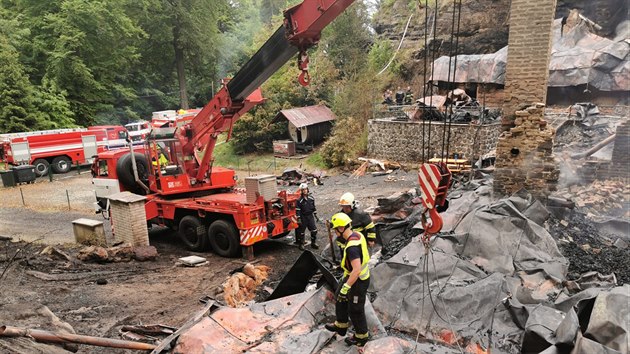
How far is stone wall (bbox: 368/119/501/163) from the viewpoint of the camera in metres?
17.0

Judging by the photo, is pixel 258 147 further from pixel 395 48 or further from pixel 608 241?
pixel 608 241

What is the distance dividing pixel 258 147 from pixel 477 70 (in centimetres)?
1296

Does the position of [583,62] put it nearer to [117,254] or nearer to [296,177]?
[296,177]

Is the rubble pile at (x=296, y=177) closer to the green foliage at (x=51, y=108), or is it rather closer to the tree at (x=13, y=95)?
the green foliage at (x=51, y=108)

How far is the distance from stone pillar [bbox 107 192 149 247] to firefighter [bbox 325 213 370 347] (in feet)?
20.4

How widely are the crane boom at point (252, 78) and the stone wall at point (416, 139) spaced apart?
29.9ft

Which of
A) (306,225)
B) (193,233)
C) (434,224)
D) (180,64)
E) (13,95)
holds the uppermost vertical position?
(180,64)

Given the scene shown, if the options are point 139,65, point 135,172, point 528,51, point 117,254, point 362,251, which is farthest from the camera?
point 139,65

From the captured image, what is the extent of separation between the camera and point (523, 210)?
6.89m

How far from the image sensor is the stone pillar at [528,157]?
24.2 feet

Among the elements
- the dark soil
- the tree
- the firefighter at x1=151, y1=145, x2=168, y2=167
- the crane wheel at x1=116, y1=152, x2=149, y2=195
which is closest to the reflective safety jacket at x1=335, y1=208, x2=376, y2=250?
the dark soil

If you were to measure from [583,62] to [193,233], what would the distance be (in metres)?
17.6

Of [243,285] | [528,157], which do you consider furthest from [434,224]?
[243,285]

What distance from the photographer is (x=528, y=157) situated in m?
7.55
